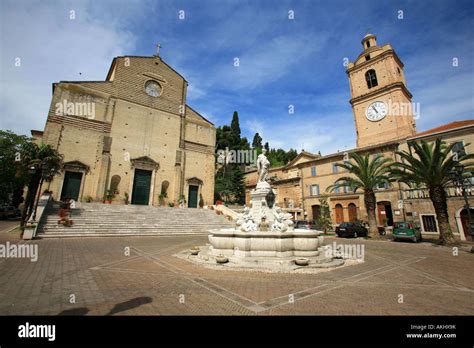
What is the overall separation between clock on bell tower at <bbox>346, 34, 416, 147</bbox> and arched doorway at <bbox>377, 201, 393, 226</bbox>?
29.2ft

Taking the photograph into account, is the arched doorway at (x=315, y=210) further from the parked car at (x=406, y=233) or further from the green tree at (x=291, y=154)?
the green tree at (x=291, y=154)

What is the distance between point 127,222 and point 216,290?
15.4 m

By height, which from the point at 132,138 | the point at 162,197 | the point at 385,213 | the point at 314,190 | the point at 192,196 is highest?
the point at 132,138

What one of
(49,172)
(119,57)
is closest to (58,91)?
(119,57)

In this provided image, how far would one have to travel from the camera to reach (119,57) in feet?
92.0

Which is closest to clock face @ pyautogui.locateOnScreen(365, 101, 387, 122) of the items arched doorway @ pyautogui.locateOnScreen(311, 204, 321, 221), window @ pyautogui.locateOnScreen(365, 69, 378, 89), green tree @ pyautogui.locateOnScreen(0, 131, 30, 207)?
window @ pyautogui.locateOnScreen(365, 69, 378, 89)

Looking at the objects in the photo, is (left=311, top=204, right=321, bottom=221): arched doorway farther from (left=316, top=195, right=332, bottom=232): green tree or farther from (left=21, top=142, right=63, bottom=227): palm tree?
(left=21, top=142, right=63, bottom=227): palm tree

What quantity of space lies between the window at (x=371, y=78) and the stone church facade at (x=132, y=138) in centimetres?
2494

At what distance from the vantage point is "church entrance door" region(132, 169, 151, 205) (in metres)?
26.7

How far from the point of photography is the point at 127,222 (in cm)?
1775

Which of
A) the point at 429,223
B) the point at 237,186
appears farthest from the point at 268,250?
the point at 237,186

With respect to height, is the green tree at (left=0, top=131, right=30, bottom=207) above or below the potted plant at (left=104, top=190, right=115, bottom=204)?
above

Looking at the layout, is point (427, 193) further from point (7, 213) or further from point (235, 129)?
point (7, 213)

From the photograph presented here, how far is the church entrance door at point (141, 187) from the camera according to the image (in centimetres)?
2670
